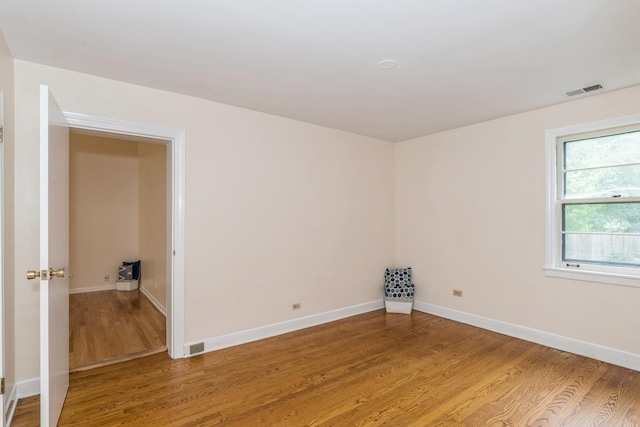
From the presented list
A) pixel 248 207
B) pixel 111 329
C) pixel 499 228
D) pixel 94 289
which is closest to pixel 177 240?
pixel 248 207

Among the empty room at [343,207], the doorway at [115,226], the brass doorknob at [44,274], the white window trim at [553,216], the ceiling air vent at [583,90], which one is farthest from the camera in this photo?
the doorway at [115,226]

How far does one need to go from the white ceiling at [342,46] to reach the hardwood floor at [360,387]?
2.48 m

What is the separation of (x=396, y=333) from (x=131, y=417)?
2.65 m

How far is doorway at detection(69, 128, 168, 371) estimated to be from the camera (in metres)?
4.60

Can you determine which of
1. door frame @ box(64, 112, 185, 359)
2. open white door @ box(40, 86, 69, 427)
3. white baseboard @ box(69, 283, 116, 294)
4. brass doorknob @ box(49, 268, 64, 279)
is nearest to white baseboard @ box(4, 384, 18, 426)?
open white door @ box(40, 86, 69, 427)

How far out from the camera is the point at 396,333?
374 centimetres

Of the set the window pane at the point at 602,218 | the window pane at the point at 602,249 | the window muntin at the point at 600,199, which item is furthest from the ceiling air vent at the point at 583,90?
the window pane at the point at 602,249

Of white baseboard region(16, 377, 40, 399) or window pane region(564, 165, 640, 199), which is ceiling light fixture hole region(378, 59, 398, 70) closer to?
window pane region(564, 165, 640, 199)

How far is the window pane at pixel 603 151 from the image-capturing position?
2.96 meters

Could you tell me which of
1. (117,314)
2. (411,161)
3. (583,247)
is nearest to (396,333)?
(583,247)

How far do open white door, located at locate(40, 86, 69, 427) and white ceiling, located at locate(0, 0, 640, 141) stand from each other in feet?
1.69

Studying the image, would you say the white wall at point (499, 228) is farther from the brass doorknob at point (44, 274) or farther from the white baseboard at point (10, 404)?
the white baseboard at point (10, 404)

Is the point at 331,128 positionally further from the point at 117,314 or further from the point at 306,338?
the point at 117,314

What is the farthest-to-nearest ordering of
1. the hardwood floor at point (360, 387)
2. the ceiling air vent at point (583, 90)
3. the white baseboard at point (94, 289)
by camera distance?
the white baseboard at point (94, 289)
the ceiling air vent at point (583, 90)
the hardwood floor at point (360, 387)
